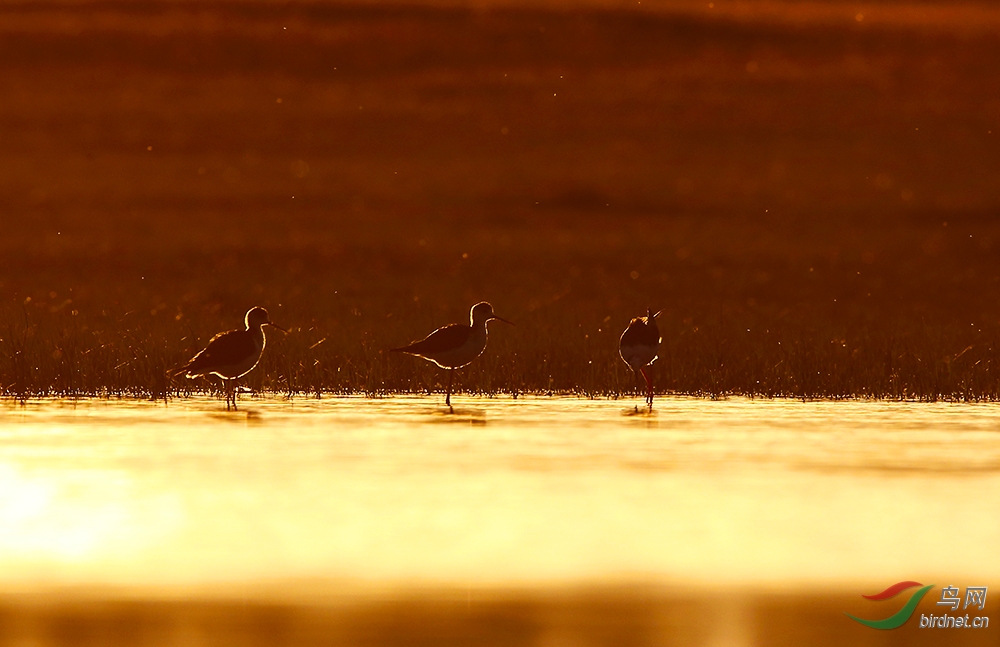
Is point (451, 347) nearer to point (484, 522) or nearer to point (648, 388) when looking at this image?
point (648, 388)

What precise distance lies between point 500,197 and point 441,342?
154 ft

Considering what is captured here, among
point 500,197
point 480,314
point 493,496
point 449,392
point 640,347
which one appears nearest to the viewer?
point 493,496

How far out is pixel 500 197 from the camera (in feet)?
225

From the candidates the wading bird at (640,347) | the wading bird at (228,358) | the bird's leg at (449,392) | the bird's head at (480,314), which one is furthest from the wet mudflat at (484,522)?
the bird's head at (480,314)

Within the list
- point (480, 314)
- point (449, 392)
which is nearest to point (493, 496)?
point (449, 392)

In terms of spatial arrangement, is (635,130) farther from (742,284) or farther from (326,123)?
(742,284)

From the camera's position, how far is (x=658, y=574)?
1114 cm

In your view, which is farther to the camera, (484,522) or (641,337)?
(641,337)

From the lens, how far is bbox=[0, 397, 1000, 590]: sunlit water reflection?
11367 mm

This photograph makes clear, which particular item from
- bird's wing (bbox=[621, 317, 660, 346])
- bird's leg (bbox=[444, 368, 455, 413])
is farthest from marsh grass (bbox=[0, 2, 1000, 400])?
bird's wing (bbox=[621, 317, 660, 346])

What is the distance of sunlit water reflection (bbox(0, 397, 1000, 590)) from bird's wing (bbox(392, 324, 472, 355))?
190cm

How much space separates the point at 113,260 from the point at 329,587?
42856 millimetres

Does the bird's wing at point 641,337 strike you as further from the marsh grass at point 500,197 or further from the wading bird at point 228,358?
the wading bird at point 228,358

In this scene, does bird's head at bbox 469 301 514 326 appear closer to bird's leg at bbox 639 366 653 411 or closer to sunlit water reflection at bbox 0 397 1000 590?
bird's leg at bbox 639 366 653 411
